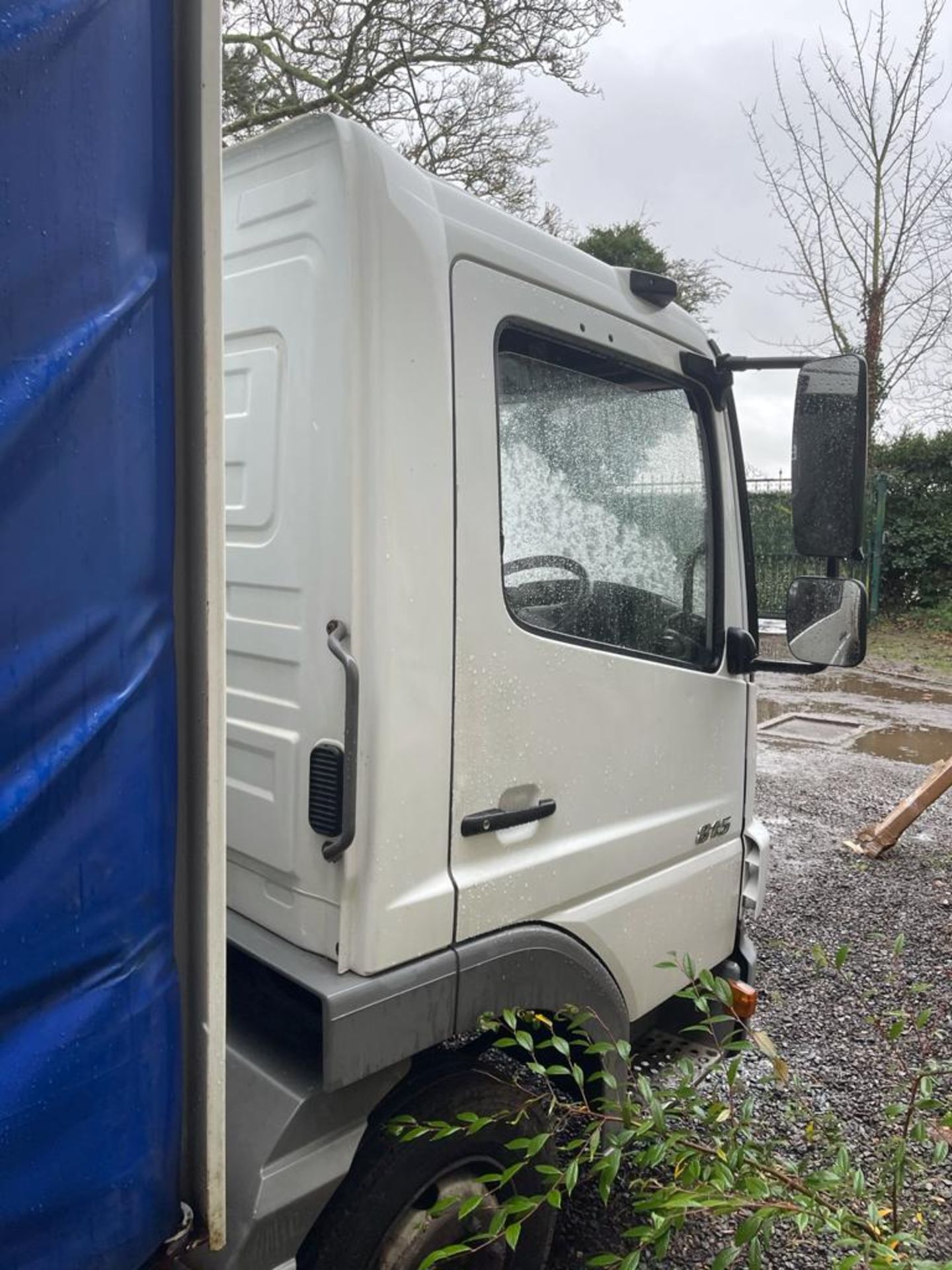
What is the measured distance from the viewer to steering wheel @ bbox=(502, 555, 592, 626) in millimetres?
1861

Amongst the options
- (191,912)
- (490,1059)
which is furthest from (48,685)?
(490,1059)

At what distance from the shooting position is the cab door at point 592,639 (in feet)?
5.70

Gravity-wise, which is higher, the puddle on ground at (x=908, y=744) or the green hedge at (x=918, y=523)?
the green hedge at (x=918, y=523)

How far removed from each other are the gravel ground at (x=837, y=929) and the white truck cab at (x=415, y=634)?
93cm

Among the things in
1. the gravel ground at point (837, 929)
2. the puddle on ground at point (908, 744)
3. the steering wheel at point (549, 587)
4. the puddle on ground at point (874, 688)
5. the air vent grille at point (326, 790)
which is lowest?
the gravel ground at point (837, 929)

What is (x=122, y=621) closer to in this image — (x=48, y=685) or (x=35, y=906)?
(x=48, y=685)

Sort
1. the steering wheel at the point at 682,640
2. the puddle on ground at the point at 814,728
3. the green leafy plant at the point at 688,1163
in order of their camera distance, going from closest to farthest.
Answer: the green leafy plant at the point at 688,1163 → the steering wheel at the point at 682,640 → the puddle on ground at the point at 814,728

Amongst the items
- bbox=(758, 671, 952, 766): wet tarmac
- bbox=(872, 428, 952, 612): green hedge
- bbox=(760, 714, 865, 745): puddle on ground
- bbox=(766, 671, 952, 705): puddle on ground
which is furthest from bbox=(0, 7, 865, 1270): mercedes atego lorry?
bbox=(872, 428, 952, 612): green hedge

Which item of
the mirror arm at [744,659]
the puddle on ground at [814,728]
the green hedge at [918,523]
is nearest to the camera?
the mirror arm at [744,659]

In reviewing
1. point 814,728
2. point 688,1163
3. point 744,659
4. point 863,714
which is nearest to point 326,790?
point 688,1163

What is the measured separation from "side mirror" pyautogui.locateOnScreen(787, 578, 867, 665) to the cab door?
0.18 m

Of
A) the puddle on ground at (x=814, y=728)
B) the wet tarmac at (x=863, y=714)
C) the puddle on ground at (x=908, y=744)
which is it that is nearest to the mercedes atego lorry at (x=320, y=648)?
the wet tarmac at (x=863, y=714)

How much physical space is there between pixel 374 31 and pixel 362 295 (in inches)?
417

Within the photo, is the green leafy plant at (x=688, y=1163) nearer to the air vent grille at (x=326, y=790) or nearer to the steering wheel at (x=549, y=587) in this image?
the air vent grille at (x=326, y=790)
